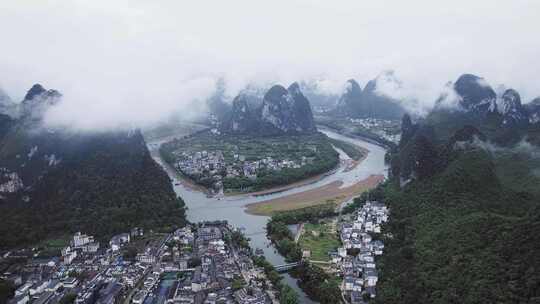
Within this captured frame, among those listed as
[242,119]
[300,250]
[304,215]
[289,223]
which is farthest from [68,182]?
[242,119]

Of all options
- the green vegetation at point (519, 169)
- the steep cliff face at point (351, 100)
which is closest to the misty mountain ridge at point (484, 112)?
the green vegetation at point (519, 169)

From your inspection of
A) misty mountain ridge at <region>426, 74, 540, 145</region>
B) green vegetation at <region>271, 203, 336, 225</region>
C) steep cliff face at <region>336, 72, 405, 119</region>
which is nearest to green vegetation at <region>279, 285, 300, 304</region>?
green vegetation at <region>271, 203, 336, 225</region>

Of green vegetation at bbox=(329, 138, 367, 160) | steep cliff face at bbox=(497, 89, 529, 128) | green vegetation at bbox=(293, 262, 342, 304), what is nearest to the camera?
green vegetation at bbox=(293, 262, 342, 304)

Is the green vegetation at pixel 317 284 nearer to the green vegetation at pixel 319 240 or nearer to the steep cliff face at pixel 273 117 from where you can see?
the green vegetation at pixel 319 240

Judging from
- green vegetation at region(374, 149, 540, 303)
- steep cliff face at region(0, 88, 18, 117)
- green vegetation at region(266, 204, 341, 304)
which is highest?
steep cliff face at region(0, 88, 18, 117)

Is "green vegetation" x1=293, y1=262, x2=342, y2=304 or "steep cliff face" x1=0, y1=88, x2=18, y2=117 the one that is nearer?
"green vegetation" x1=293, y1=262, x2=342, y2=304

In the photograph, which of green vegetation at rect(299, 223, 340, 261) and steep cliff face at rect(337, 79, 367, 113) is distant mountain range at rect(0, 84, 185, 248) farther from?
steep cliff face at rect(337, 79, 367, 113)
